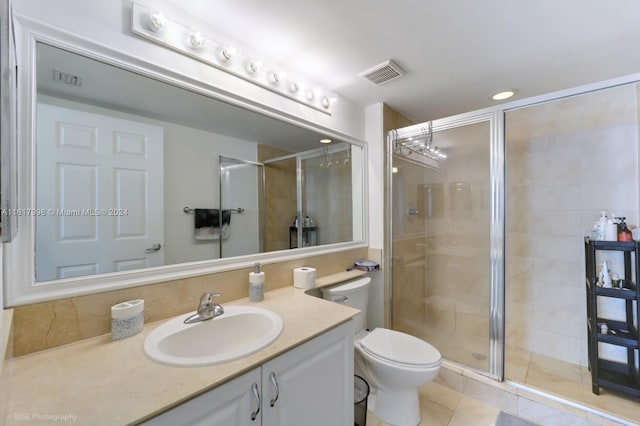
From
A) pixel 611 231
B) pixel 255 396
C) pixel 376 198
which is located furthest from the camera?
pixel 376 198

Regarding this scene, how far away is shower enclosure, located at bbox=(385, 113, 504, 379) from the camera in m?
1.83

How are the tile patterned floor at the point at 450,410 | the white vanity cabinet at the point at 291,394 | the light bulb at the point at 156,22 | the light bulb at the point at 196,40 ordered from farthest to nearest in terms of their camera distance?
the tile patterned floor at the point at 450,410
the light bulb at the point at 196,40
the light bulb at the point at 156,22
the white vanity cabinet at the point at 291,394

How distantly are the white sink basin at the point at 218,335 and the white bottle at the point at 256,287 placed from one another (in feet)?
0.37

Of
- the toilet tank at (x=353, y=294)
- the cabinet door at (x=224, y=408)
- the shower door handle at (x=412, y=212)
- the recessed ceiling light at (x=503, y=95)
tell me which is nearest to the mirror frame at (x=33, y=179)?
the cabinet door at (x=224, y=408)

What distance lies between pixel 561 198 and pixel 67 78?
3190mm

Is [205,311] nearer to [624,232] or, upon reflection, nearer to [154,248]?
[154,248]

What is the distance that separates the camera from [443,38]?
1.41 meters

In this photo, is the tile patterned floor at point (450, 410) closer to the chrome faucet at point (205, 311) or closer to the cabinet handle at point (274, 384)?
the cabinet handle at point (274, 384)

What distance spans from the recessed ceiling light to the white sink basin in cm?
232

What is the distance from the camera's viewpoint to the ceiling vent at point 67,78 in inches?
40.2

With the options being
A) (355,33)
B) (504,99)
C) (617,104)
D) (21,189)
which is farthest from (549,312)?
(21,189)

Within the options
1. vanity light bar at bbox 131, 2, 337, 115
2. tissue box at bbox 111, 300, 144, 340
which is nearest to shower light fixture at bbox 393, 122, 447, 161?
vanity light bar at bbox 131, 2, 337, 115

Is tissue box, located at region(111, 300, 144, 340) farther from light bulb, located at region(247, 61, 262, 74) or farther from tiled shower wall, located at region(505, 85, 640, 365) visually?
tiled shower wall, located at region(505, 85, 640, 365)

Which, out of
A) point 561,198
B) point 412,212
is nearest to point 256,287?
point 412,212
